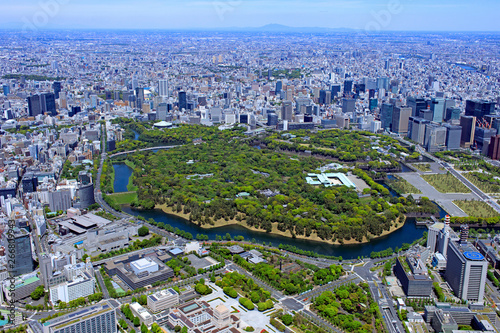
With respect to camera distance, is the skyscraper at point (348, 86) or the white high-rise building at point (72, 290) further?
the skyscraper at point (348, 86)

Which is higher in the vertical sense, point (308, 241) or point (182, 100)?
point (182, 100)

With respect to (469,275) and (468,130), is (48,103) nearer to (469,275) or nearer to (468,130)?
(468,130)

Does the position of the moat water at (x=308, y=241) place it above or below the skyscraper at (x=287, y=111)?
below

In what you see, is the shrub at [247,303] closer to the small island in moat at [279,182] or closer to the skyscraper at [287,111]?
the small island in moat at [279,182]

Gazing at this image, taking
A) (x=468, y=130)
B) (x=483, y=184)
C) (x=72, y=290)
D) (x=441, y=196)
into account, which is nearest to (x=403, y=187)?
(x=441, y=196)

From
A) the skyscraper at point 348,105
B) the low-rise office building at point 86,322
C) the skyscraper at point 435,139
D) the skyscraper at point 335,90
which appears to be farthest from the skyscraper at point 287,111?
the low-rise office building at point 86,322

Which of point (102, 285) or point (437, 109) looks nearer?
point (102, 285)
